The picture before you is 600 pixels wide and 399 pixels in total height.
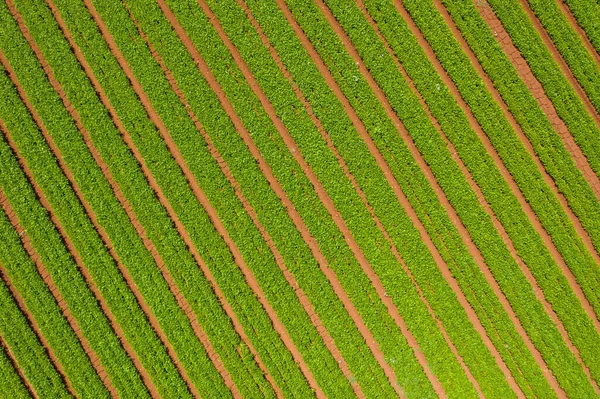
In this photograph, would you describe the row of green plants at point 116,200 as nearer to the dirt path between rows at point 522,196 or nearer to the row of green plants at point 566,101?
the dirt path between rows at point 522,196

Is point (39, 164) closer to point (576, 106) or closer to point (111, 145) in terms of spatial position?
point (111, 145)

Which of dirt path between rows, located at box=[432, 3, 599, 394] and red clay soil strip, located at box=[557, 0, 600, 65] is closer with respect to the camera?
dirt path between rows, located at box=[432, 3, 599, 394]

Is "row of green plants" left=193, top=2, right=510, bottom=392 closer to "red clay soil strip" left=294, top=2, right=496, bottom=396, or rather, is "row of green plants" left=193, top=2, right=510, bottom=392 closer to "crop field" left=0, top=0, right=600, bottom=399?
"crop field" left=0, top=0, right=600, bottom=399

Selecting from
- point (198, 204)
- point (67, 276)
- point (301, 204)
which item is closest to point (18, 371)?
point (67, 276)

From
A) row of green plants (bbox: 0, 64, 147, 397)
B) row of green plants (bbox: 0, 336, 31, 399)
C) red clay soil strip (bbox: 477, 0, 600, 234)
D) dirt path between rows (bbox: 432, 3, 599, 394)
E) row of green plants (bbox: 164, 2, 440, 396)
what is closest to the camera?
row of green plants (bbox: 0, 336, 31, 399)

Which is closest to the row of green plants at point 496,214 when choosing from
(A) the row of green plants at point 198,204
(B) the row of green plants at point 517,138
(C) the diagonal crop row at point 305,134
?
(B) the row of green plants at point 517,138

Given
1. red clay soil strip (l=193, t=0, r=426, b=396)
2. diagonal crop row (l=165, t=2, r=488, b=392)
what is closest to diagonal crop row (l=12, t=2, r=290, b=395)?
red clay soil strip (l=193, t=0, r=426, b=396)
